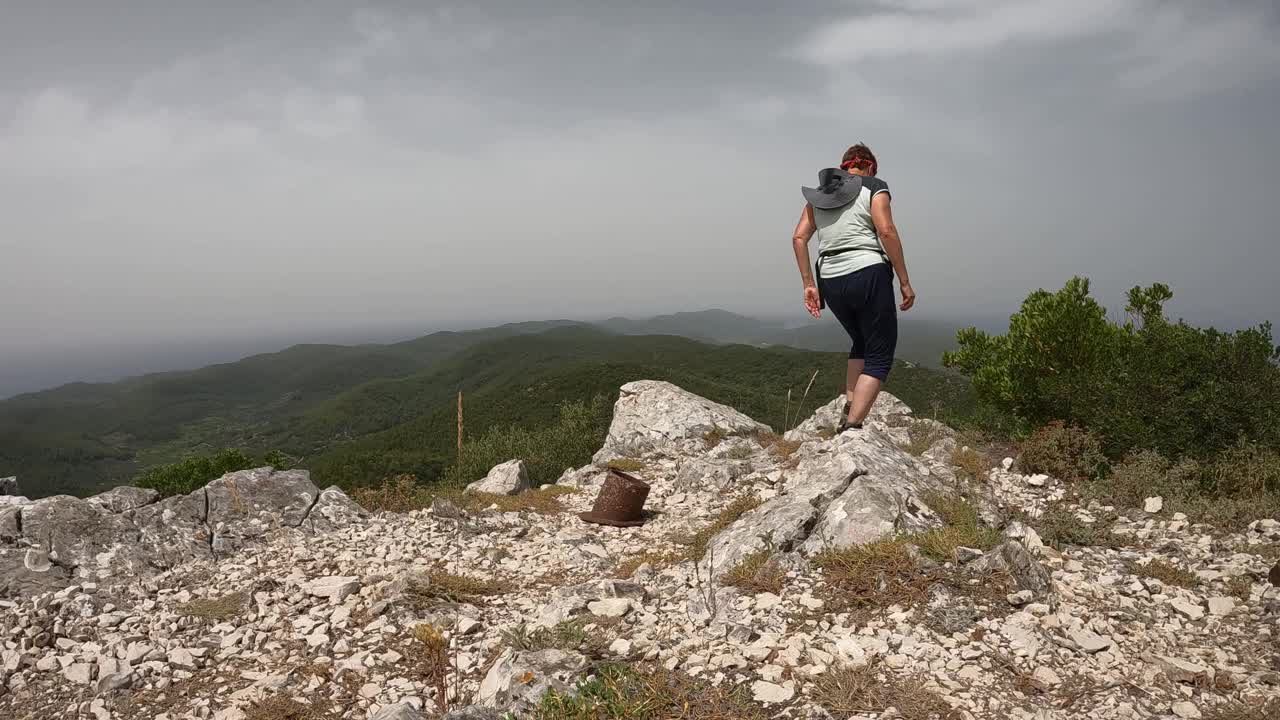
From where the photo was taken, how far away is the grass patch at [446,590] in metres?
5.69

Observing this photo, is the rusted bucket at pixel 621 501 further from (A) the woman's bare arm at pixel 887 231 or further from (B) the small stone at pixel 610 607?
(A) the woman's bare arm at pixel 887 231

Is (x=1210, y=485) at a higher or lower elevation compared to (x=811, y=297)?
lower

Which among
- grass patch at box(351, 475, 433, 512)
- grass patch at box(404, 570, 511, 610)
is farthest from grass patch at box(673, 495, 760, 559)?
grass patch at box(351, 475, 433, 512)

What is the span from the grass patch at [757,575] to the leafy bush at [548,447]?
38.8ft

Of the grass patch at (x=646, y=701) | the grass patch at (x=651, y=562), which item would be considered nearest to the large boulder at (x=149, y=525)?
the grass patch at (x=651, y=562)

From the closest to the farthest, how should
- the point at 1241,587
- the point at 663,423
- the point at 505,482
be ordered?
the point at 1241,587 → the point at 505,482 → the point at 663,423

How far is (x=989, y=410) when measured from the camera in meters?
10.4

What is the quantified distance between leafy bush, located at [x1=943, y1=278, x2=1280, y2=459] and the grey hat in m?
4.94

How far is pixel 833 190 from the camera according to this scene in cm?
648

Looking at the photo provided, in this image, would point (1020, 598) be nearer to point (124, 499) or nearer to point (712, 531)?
point (712, 531)

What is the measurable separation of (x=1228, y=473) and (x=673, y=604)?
6173mm

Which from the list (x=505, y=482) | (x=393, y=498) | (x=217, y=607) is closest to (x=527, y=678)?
(x=217, y=607)

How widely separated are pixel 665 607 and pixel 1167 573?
4020mm

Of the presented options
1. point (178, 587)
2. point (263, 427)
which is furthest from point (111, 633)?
point (263, 427)
